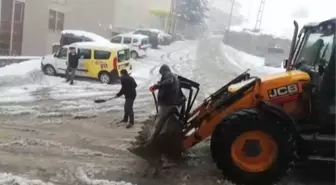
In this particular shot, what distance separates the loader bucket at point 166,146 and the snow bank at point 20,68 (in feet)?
39.7

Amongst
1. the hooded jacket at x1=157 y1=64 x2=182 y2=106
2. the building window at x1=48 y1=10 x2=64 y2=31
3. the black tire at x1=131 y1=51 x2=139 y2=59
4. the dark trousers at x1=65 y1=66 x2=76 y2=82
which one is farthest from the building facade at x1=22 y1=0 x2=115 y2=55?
the hooded jacket at x1=157 y1=64 x2=182 y2=106

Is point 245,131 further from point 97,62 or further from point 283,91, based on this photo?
point 97,62

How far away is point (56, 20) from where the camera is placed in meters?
34.9

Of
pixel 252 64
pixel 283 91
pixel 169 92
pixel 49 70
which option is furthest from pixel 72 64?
pixel 252 64

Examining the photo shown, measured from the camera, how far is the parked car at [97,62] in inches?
771

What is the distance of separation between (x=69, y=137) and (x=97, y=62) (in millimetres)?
10352

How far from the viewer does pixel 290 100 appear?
7395 millimetres

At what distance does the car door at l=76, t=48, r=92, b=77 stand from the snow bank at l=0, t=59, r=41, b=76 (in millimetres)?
2232

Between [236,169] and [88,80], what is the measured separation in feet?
46.1

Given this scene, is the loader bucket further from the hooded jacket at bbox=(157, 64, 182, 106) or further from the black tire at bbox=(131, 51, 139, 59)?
the black tire at bbox=(131, 51, 139, 59)

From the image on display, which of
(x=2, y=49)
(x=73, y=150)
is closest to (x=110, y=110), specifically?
(x=73, y=150)

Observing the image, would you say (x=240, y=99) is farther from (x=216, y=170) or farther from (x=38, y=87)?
(x=38, y=87)

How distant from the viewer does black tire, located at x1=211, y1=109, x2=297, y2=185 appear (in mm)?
6828

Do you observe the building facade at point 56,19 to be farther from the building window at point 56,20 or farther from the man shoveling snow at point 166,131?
the man shoveling snow at point 166,131
